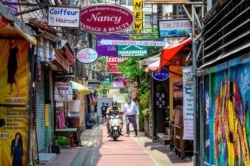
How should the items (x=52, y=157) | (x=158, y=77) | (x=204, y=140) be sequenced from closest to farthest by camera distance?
(x=204, y=140), (x=52, y=157), (x=158, y=77)

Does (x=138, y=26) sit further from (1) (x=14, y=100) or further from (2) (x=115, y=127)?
(1) (x=14, y=100)

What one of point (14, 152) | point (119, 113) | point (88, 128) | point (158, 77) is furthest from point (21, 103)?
point (88, 128)

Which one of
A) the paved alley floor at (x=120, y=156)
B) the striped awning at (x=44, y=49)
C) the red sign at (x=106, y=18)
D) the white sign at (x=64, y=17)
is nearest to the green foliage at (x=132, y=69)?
the paved alley floor at (x=120, y=156)

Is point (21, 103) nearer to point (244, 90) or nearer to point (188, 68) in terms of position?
point (244, 90)

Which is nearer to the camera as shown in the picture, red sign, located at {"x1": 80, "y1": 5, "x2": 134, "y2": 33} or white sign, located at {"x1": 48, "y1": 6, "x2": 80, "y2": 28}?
white sign, located at {"x1": 48, "y1": 6, "x2": 80, "y2": 28}

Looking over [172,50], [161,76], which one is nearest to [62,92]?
[161,76]

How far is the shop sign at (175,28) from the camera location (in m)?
11.8

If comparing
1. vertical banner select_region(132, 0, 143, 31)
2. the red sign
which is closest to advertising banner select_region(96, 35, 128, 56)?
vertical banner select_region(132, 0, 143, 31)

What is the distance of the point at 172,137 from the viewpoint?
1616 centimetres

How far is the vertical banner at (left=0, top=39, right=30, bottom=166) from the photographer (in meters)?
8.86

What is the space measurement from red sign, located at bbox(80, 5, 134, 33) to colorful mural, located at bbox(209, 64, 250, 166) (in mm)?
3479

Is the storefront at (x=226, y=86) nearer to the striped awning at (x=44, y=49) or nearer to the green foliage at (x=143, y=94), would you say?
the striped awning at (x=44, y=49)

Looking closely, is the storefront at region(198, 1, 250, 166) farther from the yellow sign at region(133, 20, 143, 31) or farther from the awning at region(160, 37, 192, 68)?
the yellow sign at region(133, 20, 143, 31)

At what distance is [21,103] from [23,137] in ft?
1.99
